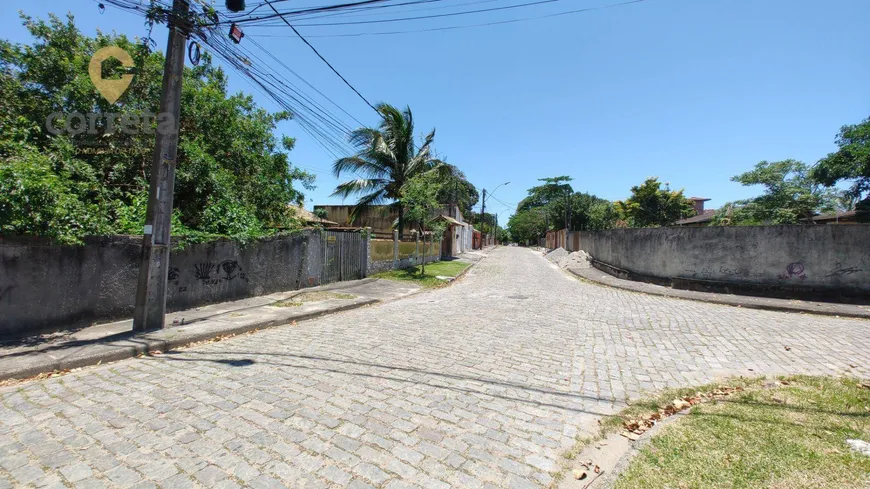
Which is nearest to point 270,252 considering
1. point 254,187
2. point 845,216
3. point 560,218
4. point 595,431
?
point 254,187

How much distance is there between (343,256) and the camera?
44.0 feet

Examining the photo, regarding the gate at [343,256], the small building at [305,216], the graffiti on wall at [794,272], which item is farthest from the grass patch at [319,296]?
the graffiti on wall at [794,272]

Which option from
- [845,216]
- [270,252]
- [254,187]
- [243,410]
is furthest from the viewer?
[845,216]

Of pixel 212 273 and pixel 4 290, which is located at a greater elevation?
pixel 212 273

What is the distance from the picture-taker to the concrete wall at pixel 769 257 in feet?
33.4

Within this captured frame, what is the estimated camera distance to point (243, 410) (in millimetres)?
3506

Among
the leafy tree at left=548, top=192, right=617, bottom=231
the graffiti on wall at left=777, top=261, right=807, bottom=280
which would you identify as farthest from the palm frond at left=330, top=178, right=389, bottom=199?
the leafy tree at left=548, top=192, right=617, bottom=231

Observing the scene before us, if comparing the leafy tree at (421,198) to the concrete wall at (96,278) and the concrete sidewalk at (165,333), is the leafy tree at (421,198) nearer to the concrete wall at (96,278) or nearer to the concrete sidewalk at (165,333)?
the concrete sidewalk at (165,333)

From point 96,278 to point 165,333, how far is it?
5.49 feet

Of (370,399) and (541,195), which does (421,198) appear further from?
(541,195)

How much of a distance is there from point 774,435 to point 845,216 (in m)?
36.9

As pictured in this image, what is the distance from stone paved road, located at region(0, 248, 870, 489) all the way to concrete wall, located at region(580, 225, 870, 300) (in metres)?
3.89

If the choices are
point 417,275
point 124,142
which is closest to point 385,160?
point 417,275

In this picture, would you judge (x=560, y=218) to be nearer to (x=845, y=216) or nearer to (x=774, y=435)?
(x=845, y=216)
